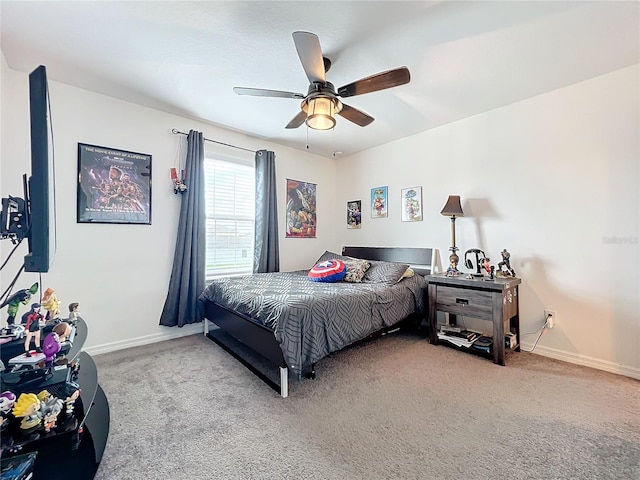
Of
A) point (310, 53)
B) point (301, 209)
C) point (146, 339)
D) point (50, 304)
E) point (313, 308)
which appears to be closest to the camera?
point (50, 304)

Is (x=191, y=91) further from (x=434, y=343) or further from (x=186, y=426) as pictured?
(x=434, y=343)

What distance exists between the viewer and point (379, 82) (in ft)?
6.07

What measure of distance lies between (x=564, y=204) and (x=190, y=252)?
376cm

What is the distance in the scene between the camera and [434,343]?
9.45ft

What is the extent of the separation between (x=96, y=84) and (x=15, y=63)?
502 millimetres

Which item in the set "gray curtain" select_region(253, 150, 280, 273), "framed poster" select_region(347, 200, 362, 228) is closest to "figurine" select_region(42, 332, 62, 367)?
"gray curtain" select_region(253, 150, 280, 273)

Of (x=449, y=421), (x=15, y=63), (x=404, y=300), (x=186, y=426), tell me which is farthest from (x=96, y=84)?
(x=449, y=421)

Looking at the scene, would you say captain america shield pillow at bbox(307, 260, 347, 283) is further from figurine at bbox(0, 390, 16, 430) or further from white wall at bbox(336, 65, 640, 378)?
figurine at bbox(0, 390, 16, 430)

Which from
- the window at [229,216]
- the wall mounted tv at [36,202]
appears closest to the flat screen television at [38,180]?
the wall mounted tv at [36,202]

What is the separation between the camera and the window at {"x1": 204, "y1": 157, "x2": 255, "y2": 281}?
11.3 feet

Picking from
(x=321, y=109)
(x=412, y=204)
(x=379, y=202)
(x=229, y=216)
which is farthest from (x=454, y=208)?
(x=229, y=216)

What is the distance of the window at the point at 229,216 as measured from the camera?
3455 millimetres

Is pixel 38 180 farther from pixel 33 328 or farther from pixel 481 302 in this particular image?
pixel 481 302

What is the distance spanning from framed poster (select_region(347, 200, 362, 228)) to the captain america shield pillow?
4.28 feet
